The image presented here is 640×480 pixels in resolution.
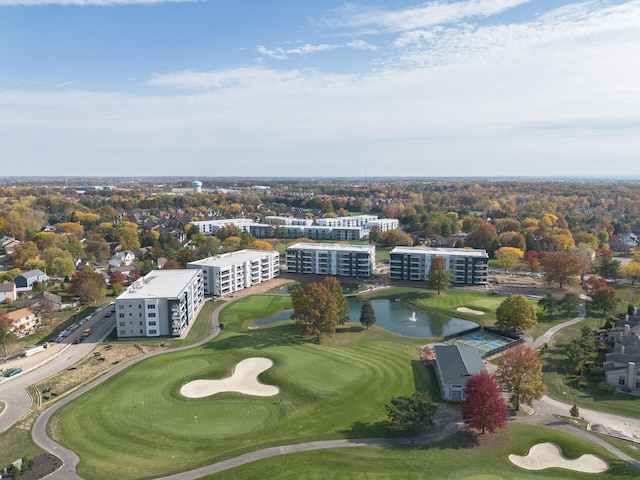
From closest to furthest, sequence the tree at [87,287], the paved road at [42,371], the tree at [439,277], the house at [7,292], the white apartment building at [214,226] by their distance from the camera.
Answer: the paved road at [42,371]
the tree at [87,287]
the house at [7,292]
the tree at [439,277]
the white apartment building at [214,226]

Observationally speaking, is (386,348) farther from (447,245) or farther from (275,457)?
(447,245)

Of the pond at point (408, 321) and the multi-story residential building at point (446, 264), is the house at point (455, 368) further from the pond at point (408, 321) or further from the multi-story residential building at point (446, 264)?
the multi-story residential building at point (446, 264)

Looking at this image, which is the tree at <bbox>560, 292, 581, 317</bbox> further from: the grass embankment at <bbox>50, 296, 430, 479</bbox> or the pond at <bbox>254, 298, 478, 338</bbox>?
the grass embankment at <bbox>50, 296, 430, 479</bbox>

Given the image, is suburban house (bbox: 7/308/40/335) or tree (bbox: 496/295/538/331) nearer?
tree (bbox: 496/295/538/331)

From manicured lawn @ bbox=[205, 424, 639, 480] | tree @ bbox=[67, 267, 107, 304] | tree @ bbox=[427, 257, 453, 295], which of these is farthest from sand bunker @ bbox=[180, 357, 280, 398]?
tree @ bbox=[427, 257, 453, 295]

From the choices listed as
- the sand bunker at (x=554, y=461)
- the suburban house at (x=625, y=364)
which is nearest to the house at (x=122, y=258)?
the sand bunker at (x=554, y=461)

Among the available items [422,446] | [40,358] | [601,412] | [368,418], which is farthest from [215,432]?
[601,412]

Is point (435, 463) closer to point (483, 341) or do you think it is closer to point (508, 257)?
point (483, 341)
